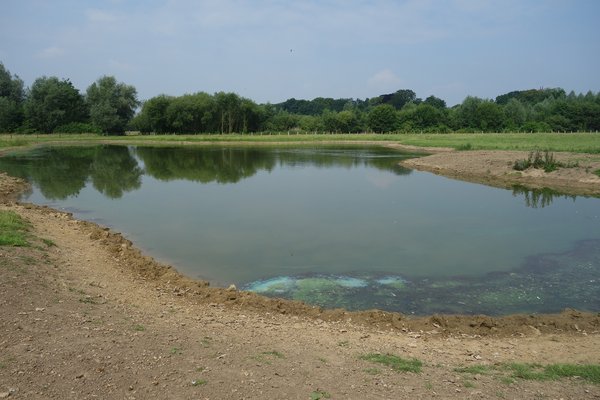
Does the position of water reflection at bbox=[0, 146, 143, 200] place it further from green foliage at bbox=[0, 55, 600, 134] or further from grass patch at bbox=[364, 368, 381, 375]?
green foliage at bbox=[0, 55, 600, 134]

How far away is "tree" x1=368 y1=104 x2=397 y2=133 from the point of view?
3900 inches

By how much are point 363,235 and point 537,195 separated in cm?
1481

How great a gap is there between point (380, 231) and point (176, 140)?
64196mm

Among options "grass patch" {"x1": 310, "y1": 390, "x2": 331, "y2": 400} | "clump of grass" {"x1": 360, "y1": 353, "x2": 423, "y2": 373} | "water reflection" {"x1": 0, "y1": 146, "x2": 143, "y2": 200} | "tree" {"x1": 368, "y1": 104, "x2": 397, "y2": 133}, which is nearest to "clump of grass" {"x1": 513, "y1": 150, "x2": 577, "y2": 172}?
"water reflection" {"x1": 0, "y1": 146, "x2": 143, "y2": 200}

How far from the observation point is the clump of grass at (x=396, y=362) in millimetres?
6309

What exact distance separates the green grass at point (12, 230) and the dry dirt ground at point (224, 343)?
0.35m

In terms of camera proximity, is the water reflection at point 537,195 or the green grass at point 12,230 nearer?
the green grass at point 12,230

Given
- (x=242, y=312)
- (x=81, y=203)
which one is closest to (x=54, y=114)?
(x=81, y=203)

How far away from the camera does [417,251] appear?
577 inches

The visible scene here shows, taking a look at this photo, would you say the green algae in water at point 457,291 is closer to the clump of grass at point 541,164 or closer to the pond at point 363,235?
the pond at point 363,235

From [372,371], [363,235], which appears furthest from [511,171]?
[372,371]

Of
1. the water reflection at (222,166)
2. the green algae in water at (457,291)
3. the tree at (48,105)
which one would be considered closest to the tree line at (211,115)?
the tree at (48,105)

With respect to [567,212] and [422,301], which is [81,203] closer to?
[422,301]

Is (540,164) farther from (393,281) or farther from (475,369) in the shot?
(475,369)
